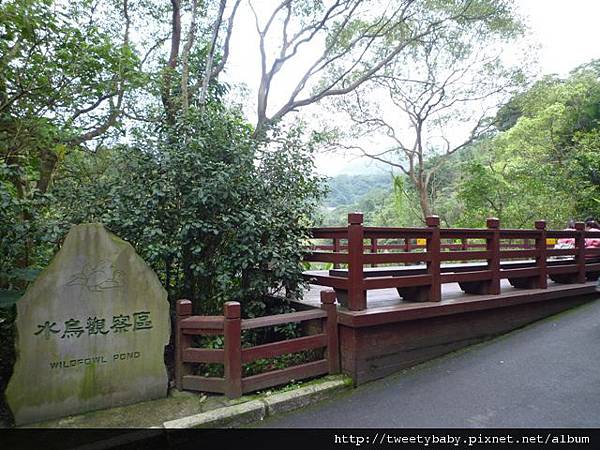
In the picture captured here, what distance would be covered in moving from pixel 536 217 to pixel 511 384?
12439mm

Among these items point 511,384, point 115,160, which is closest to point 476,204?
point 511,384

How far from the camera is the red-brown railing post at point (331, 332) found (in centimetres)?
412

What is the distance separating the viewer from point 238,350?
3.59 m

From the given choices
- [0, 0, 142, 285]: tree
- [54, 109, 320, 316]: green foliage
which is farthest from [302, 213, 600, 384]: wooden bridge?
[0, 0, 142, 285]: tree

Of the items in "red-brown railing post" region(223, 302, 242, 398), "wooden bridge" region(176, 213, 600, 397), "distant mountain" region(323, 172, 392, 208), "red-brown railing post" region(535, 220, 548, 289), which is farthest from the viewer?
"distant mountain" region(323, 172, 392, 208)

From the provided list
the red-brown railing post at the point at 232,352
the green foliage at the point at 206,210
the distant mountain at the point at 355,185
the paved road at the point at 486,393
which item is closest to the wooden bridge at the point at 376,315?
the red-brown railing post at the point at 232,352

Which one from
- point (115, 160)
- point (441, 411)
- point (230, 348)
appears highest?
point (115, 160)

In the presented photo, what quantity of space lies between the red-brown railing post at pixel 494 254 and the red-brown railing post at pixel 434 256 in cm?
112

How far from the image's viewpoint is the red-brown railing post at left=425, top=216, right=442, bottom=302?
4652 mm

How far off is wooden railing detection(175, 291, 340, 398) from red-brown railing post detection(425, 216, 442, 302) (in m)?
1.37

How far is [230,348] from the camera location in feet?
11.7

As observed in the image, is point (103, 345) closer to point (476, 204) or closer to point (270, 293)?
point (270, 293)

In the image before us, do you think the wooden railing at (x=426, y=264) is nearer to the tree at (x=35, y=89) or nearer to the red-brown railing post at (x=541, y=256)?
the red-brown railing post at (x=541, y=256)

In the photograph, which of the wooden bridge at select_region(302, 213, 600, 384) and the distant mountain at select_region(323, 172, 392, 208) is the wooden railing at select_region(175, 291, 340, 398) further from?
the distant mountain at select_region(323, 172, 392, 208)
